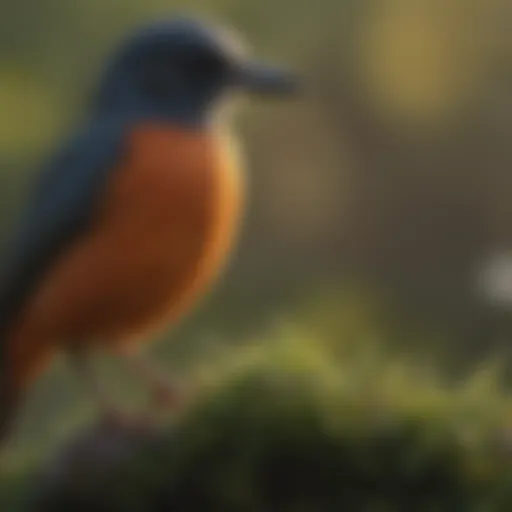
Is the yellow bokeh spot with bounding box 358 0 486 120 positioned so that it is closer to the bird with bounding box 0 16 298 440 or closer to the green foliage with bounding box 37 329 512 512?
the bird with bounding box 0 16 298 440

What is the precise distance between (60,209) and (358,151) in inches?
12.4

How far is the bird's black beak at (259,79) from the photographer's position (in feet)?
3.44

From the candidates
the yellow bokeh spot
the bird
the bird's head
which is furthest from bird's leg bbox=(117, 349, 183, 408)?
the yellow bokeh spot

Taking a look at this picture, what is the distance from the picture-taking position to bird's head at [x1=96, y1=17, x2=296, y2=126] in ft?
3.41

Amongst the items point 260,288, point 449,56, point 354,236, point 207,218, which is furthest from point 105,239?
point 449,56

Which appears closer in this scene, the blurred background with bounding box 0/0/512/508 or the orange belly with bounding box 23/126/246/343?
the orange belly with bounding box 23/126/246/343

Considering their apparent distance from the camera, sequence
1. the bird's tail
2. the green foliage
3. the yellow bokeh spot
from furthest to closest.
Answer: the yellow bokeh spot < the bird's tail < the green foliage

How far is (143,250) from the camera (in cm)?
101

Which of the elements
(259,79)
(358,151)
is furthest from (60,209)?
(358,151)

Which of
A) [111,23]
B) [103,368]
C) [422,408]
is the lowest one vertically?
[422,408]

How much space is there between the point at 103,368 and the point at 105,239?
0.09 m

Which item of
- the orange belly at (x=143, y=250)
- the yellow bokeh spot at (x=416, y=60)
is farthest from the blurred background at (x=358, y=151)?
the orange belly at (x=143, y=250)

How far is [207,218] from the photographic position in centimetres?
102

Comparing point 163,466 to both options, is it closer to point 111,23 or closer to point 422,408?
point 422,408
